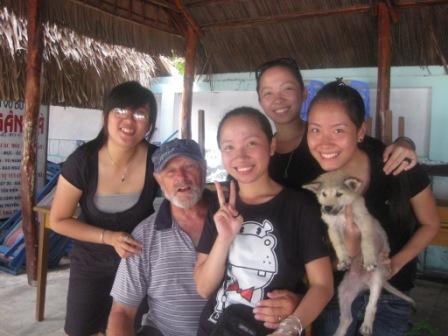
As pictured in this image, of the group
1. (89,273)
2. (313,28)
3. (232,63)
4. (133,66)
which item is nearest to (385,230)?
(89,273)

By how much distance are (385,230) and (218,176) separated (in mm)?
5063

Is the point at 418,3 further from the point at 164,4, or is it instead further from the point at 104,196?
the point at 104,196

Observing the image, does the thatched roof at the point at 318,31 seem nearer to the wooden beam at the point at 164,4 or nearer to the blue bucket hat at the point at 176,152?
the wooden beam at the point at 164,4

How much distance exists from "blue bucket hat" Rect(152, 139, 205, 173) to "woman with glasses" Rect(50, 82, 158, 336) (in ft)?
1.10

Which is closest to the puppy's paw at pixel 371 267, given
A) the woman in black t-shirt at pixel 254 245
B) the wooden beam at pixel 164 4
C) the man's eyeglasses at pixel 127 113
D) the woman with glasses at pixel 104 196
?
the woman in black t-shirt at pixel 254 245

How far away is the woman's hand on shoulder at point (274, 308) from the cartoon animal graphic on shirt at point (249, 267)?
5cm

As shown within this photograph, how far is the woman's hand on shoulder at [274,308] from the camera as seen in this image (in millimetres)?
1605

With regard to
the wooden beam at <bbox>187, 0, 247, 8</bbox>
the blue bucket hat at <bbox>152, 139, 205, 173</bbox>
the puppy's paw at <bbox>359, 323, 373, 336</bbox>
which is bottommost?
the puppy's paw at <bbox>359, 323, 373, 336</bbox>

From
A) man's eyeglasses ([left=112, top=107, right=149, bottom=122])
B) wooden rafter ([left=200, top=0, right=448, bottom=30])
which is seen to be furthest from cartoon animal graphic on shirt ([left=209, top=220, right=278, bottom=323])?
wooden rafter ([left=200, top=0, right=448, bottom=30])

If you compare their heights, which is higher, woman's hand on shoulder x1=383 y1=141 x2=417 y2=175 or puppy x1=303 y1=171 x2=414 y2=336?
woman's hand on shoulder x1=383 y1=141 x2=417 y2=175

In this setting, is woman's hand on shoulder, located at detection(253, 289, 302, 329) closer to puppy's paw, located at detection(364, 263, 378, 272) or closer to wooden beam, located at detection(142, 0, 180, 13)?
puppy's paw, located at detection(364, 263, 378, 272)

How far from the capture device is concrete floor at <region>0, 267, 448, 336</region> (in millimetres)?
3773

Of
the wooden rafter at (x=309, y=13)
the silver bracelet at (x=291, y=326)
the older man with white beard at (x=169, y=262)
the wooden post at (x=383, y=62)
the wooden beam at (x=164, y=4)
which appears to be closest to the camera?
the silver bracelet at (x=291, y=326)

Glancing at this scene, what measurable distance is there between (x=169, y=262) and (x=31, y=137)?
3.30 meters
